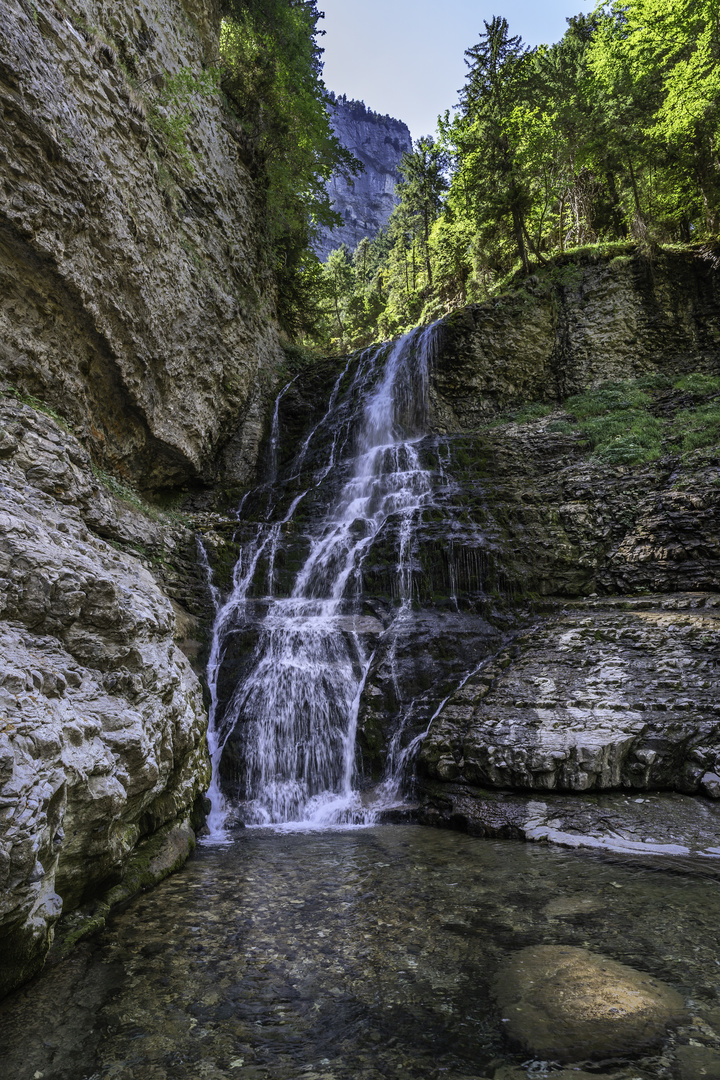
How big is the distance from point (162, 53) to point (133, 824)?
1594 cm

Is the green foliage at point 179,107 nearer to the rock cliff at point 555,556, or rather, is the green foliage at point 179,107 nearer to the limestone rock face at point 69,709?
the rock cliff at point 555,556

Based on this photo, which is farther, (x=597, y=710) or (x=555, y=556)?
(x=555, y=556)

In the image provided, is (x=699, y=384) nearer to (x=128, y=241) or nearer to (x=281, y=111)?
(x=128, y=241)

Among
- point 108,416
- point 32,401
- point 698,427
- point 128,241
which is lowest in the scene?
point 32,401

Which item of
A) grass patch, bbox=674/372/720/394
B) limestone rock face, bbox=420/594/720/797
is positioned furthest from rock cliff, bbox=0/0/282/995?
grass patch, bbox=674/372/720/394

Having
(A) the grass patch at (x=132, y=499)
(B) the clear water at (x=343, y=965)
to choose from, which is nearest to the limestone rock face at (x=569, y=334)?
(A) the grass patch at (x=132, y=499)

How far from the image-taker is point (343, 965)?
142 inches

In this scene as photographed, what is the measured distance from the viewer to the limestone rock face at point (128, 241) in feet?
25.9

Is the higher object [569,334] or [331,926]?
[569,334]

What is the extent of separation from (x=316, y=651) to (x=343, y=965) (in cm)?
574

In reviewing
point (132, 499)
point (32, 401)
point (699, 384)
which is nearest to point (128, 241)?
point (32, 401)

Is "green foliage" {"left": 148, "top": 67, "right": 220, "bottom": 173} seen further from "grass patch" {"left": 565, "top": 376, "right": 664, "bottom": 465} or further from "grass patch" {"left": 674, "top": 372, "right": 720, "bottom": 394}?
"grass patch" {"left": 674, "top": 372, "right": 720, "bottom": 394}

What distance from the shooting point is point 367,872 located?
17.2ft

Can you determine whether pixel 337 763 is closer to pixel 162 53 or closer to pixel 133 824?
pixel 133 824
